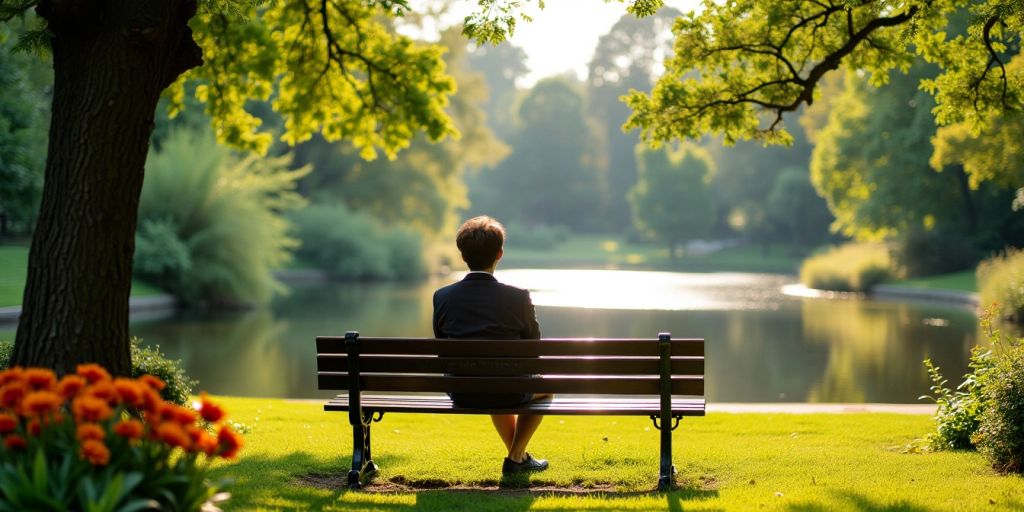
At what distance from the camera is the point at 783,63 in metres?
9.62

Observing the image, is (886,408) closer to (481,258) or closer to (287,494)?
(481,258)

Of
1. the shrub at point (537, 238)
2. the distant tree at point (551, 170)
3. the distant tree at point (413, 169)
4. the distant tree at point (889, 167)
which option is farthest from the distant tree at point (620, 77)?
the distant tree at point (889, 167)

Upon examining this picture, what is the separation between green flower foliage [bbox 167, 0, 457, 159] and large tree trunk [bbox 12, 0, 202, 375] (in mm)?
4923

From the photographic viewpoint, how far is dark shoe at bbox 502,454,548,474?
19.2 ft

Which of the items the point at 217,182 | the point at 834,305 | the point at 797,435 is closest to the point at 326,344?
the point at 797,435

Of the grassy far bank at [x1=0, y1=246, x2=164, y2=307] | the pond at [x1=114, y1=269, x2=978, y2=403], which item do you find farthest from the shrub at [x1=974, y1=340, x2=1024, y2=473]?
the grassy far bank at [x1=0, y1=246, x2=164, y2=307]

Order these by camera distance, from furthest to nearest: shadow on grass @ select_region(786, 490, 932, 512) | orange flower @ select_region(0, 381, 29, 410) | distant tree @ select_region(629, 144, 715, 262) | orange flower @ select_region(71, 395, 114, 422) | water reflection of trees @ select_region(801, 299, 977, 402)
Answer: distant tree @ select_region(629, 144, 715, 262), water reflection of trees @ select_region(801, 299, 977, 402), shadow on grass @ select_region(786, 490, 932, 512), orange flower @ select_region(0, 381, 29, 410), orange flower @ select_region(71, 395, 114, 422)

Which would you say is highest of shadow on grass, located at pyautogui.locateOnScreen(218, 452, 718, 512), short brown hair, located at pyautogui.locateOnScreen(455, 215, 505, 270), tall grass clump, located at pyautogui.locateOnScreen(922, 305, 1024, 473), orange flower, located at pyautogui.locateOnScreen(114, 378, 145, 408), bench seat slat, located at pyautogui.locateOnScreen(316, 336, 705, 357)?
short brown hair, located at pyautogui.locateOnScreen(455, 215, 505, 270)

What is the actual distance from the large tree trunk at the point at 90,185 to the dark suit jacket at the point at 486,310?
5.83 ft

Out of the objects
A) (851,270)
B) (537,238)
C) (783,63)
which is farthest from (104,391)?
(537,238)

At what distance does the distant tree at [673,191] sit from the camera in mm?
65188

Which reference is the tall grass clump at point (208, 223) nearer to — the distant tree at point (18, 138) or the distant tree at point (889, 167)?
the distant tree at point (18, 138)

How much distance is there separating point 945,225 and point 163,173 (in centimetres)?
2580

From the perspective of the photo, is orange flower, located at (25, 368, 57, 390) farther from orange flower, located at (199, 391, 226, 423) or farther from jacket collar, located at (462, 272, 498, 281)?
jacket collar, located at (462, 272, 498, 281)
